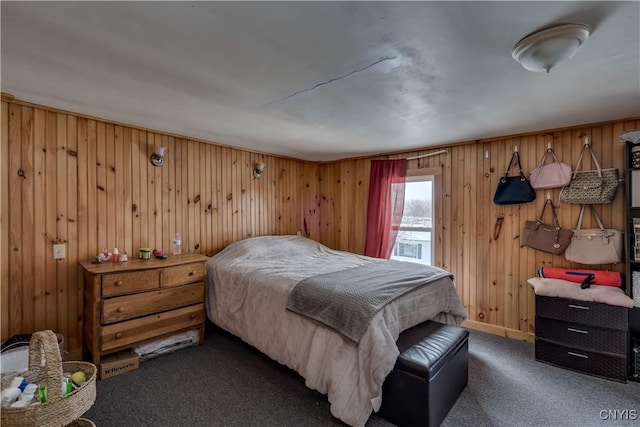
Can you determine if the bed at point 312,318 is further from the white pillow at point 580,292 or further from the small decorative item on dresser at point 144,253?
the white pillow at point 580,292

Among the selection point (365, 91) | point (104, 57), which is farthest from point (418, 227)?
point (104, 57)

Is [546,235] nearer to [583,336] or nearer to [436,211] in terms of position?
[583,336]

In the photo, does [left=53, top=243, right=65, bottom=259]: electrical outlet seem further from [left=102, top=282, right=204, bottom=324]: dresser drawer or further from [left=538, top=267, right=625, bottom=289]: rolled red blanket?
[left=538, top=267, right=625, bottom=289]: rolled red blanket

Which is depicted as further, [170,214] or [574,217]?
[170,214]

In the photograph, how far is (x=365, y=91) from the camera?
6.47ft

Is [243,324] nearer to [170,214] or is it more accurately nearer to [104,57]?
[170,214]

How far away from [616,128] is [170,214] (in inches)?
169

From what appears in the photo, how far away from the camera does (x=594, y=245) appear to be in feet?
8.38

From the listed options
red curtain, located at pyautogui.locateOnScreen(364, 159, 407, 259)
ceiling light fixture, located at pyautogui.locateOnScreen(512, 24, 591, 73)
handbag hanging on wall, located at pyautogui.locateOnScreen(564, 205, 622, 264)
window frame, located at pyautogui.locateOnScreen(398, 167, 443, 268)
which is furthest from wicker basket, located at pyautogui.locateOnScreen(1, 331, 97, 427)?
handbag hanging on wall, located at pyautogui.locateOnScreen(564, 205, 622, 264)

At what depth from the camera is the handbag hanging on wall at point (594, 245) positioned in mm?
2469

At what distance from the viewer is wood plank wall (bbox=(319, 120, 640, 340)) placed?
2670mm

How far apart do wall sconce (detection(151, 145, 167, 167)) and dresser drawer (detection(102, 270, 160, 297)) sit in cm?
113

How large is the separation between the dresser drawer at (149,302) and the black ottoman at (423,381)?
1849 millimetres

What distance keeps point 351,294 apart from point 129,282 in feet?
5.84
